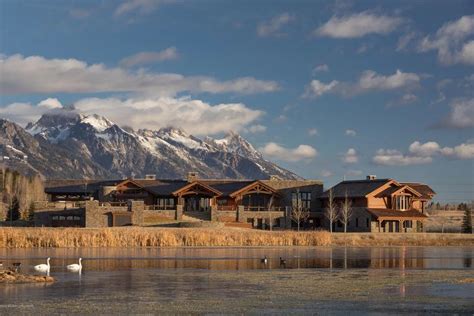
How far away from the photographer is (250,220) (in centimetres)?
9231

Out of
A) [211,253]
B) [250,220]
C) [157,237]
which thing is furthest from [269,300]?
[250,220]

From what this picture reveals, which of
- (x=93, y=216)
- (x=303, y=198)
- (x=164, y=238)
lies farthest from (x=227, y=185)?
(x=164, y=238)

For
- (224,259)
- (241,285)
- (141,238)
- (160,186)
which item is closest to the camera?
(241,285)

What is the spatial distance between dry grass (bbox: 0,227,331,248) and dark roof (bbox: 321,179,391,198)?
77.2 ft

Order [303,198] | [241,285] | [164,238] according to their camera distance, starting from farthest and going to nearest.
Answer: [303,198], [164,238], [241,285]

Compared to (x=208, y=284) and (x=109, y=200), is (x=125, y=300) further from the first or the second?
(x=109, y=200)

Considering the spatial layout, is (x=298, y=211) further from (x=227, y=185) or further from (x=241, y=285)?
(x=241, y=285)

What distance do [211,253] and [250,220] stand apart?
37330mm

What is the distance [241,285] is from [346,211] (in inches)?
2201

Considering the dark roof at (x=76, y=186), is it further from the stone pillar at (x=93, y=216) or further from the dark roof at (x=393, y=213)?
the dark roof at (x=393, y=213)

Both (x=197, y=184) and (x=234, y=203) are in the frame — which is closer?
(x=197, y=184)

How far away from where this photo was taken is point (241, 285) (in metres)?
33.3

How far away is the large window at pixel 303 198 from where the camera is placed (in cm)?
9914

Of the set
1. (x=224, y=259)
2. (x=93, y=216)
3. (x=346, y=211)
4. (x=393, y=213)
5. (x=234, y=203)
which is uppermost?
(x=234, y=203)
